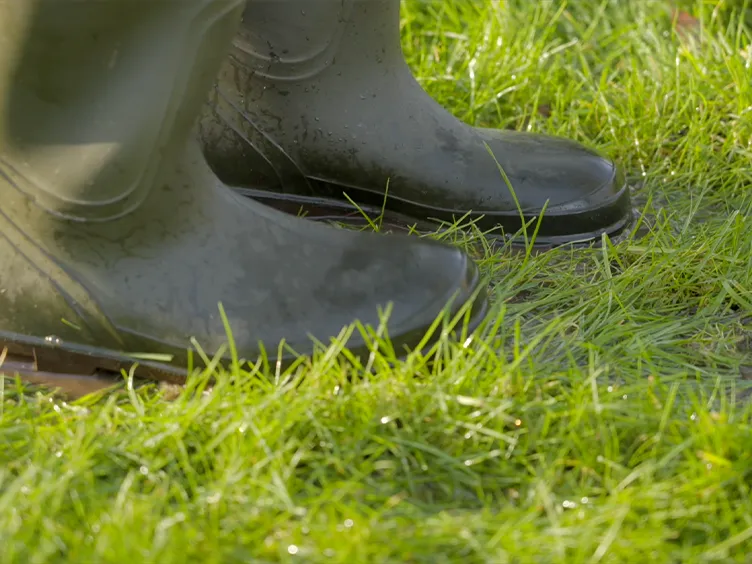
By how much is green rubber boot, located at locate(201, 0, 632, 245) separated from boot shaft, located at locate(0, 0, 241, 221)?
1.54 feet

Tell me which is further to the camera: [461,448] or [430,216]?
[430,216]

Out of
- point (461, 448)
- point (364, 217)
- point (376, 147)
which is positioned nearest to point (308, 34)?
point (376, 147)

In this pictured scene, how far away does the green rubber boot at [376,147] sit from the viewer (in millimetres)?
1859

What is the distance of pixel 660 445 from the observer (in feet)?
4.22

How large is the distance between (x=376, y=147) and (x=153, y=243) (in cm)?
62

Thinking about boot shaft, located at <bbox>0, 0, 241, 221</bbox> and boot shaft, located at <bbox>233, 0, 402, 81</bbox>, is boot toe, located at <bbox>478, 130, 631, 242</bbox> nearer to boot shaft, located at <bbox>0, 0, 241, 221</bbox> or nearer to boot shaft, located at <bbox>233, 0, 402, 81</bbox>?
boot shaft, located at <bbox>233, 0, 402, 81</bbox>

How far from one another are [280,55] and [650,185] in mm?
886

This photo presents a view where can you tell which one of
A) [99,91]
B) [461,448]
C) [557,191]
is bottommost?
[461,448]

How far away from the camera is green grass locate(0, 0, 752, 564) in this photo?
44.7 inches

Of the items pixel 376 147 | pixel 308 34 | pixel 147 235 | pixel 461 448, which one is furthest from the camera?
pixel 376 147

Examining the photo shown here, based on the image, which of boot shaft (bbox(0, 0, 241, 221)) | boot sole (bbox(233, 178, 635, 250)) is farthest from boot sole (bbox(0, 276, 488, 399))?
boot sole (bbox(233, 178, 635, 250))

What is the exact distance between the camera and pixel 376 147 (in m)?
1.93

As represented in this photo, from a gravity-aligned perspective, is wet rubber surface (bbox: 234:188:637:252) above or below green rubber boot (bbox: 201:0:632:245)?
below

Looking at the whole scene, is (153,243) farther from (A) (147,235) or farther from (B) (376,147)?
(B) (376,147)
